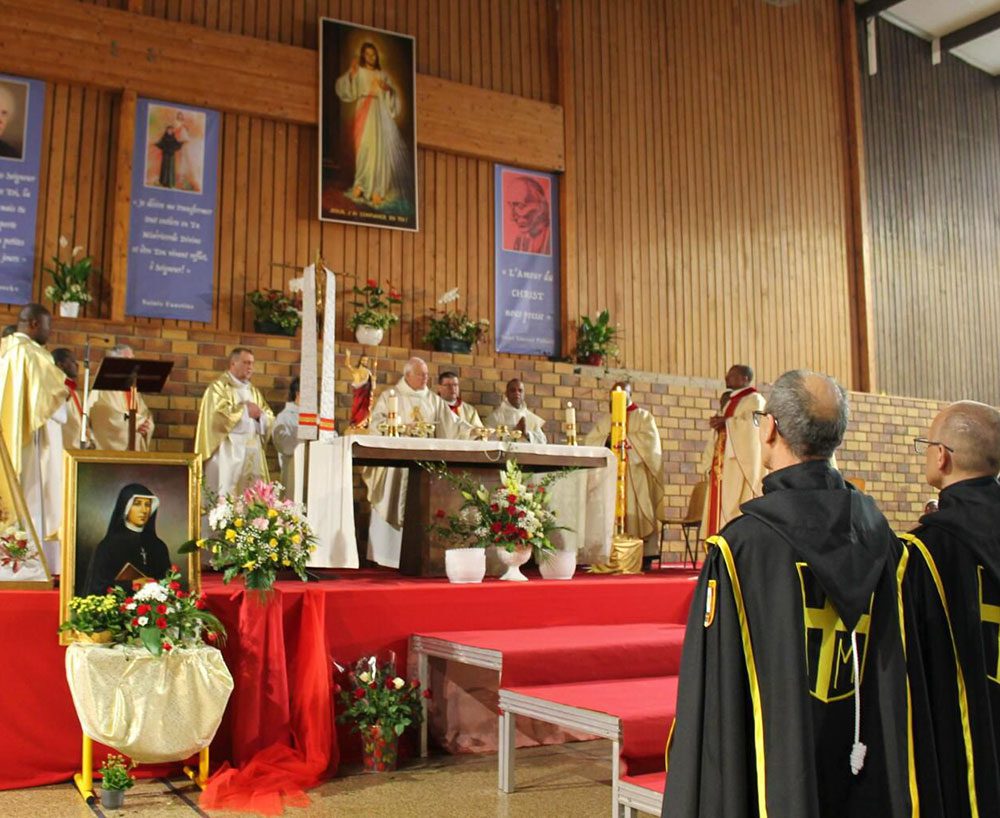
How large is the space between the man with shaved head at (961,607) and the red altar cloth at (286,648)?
3197 mm

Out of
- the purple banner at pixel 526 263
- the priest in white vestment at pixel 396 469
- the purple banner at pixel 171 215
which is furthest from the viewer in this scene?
the purple banner at pixel 526 263

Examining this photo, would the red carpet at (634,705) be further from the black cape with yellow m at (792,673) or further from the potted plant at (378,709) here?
the black cape with yellow m at (792,673)

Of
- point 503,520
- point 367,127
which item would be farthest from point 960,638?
point 367,127

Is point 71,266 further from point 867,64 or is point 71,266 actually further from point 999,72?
point 999,72

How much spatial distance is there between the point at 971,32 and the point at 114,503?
1336 cm

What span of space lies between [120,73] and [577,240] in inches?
182

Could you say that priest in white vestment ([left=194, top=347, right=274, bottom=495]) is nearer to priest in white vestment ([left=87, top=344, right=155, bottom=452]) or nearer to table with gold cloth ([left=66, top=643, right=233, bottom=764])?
priest in white vestment ([left=87, top=344, right=155, bottom=452])

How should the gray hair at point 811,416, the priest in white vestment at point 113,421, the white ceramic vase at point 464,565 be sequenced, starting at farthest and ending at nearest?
the priest in white vestment at point 113,421, the white ceramic vase at point 464,565, the gray hair at point 811,416

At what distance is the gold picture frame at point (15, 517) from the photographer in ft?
16.4

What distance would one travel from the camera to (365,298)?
980 cm

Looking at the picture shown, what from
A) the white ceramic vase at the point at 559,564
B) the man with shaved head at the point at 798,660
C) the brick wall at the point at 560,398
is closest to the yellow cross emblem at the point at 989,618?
the man with shaved head at the point at 798,660

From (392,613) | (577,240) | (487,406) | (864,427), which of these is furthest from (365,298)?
(864,427)

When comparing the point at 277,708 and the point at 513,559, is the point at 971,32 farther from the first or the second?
the point at 277,708

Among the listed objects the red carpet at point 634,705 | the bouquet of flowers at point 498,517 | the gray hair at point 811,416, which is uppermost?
the gray hair at point 811,416
